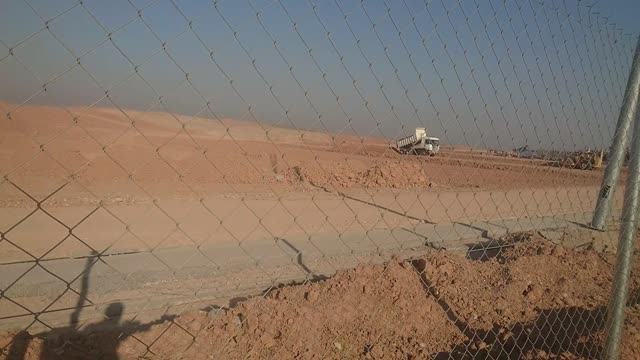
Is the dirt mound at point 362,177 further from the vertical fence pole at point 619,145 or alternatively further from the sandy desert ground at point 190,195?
the vertical fence pole at point 619,145

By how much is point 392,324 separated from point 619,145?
3553mm

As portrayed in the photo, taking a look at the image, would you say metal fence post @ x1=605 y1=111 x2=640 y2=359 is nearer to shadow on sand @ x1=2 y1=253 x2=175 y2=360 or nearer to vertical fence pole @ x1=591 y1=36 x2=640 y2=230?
vertical fence pole @ x1=591 y1=36 x2=640 y2=230

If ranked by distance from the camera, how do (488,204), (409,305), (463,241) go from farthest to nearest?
(488,204), (463,241), (409,305)

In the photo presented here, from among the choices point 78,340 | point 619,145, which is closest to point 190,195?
point 78,340

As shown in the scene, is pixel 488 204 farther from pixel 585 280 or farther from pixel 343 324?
pixel 343 324

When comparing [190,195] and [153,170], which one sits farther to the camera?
[153,170]

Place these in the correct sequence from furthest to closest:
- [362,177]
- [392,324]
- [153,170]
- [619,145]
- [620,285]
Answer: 1. [362,177]
2. [153,170]
3. [619,145]
4. [392,324]
5. [620,285]

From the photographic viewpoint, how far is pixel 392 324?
2.99m

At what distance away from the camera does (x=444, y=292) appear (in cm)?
335

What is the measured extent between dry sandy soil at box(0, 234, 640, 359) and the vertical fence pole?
150cm

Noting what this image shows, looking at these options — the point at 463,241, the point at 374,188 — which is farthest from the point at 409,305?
the point at 374,188

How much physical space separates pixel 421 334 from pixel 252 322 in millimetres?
1252

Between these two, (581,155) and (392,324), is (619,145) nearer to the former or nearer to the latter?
(392,324)

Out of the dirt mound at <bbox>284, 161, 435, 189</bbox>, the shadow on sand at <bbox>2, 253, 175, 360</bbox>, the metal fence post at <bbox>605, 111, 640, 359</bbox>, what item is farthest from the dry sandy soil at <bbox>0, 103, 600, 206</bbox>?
the metal fence post at <bbox>605, 111, 640, 359</bbox>
